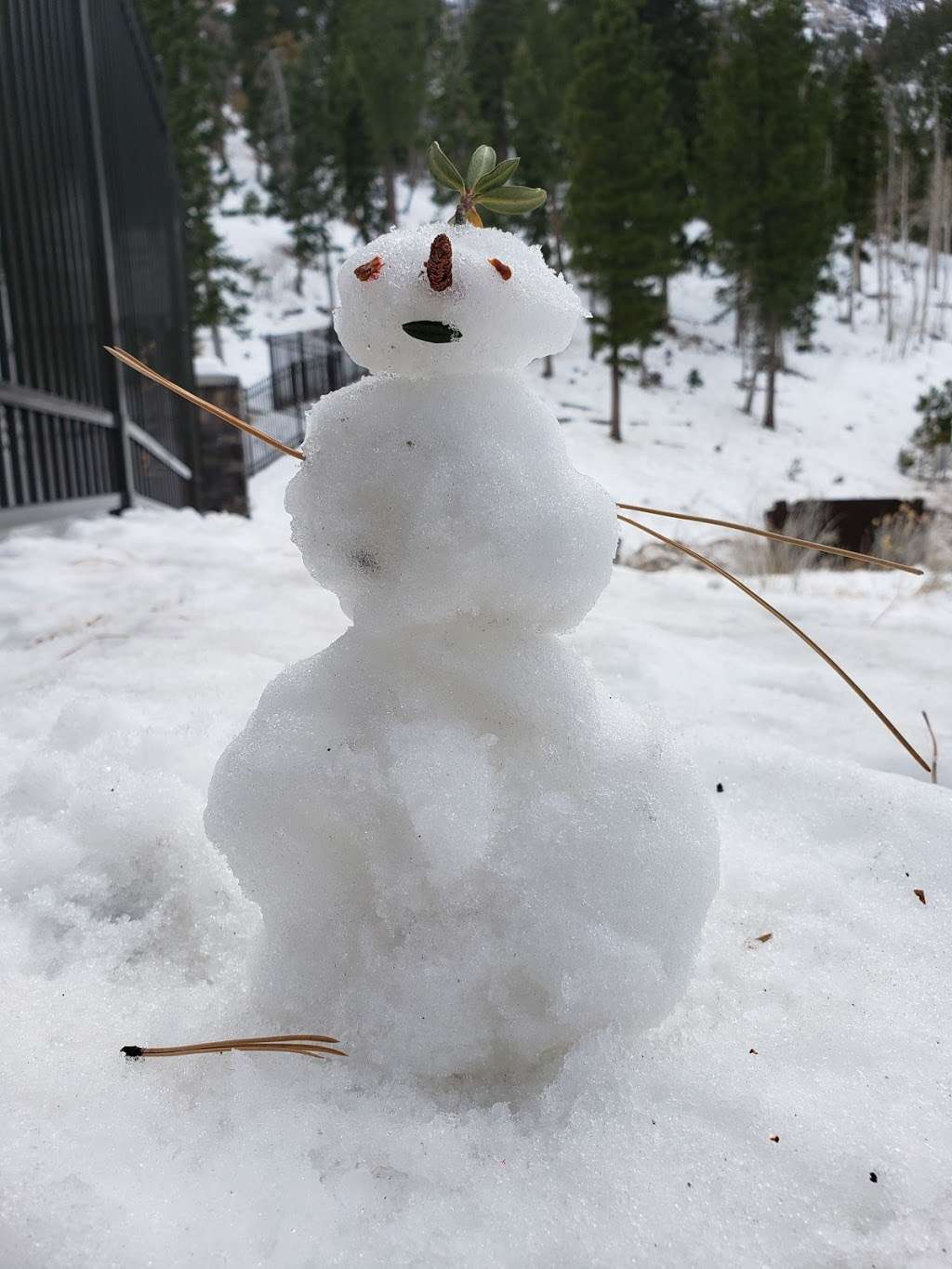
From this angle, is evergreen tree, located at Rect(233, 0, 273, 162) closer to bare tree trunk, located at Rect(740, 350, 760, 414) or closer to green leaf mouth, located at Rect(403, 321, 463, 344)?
bare tree trunk, located at Rect(740, 350, 760, 414)

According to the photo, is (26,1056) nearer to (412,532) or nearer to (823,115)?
(412,532)

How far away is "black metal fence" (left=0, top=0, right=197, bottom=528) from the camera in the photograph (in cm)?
363

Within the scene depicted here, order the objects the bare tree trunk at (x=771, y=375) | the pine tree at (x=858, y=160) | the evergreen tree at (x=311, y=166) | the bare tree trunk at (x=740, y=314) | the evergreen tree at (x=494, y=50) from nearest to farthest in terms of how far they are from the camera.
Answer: the pine tree at (x=858, y=160) → the bare tree trunk at (x=771, y=375) → the bare tree trunk at (x=740, y=314) → the evergreen tree at (x=494, y=50) → the evergreen tree at (x=311, y=166)

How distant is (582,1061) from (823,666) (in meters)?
1.76

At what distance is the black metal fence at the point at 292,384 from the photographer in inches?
609

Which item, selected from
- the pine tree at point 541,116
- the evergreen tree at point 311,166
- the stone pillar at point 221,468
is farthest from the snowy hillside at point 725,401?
the stone pillar at point 221,468

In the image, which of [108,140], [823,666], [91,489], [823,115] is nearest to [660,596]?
[823,666]

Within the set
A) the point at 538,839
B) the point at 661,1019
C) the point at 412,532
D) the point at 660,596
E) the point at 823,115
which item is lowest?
the point at 660,596

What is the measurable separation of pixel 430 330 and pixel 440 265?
0.21ft

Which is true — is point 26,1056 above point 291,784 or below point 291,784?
below

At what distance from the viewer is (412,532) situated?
3.00 ft

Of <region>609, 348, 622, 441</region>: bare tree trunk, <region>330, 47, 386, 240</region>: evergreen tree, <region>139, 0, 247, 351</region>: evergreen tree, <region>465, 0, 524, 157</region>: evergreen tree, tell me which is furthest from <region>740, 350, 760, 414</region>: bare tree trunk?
<region>139, 0, 247, 351</region>: evergreen tree

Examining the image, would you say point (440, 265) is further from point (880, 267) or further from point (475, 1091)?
point (880, 267)

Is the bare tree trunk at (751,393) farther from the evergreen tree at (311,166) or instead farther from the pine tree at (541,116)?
the evergreen tree at (311,166)
